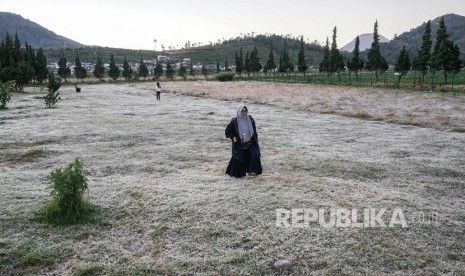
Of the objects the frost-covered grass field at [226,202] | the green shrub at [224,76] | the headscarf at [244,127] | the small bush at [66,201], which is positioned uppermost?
the green shrub at [224,76]

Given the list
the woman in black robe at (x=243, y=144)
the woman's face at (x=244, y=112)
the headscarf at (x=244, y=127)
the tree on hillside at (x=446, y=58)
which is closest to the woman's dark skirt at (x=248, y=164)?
the woman in black robe at (x=243, y=144)

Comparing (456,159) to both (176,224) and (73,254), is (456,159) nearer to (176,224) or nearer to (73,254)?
(176,224)

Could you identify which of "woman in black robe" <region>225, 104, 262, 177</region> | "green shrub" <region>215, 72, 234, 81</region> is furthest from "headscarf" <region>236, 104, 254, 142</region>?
"green shrub" <region>215, 72, 234, 81</region>

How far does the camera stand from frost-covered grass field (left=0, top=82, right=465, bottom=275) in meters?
6.98

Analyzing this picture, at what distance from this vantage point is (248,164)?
12312mm

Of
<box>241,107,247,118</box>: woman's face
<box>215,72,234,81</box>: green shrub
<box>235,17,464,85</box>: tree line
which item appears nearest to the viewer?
<box>241,107,247,118</box>: woman's face

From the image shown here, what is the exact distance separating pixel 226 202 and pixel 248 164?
2.67m

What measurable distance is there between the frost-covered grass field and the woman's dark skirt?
14.6 inches

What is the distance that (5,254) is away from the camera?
280 inches

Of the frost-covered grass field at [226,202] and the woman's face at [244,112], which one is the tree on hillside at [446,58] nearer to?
the frost-covered grass field at [226,202]

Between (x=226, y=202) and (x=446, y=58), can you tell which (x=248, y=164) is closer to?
(x=226, y=202)

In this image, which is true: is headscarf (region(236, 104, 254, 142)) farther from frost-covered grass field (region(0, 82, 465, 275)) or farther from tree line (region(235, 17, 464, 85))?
tree line (region(235, 17, 464, 85))

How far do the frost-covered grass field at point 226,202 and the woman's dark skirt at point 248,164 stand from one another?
0.37 metres

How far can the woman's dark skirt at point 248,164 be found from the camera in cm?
1204
